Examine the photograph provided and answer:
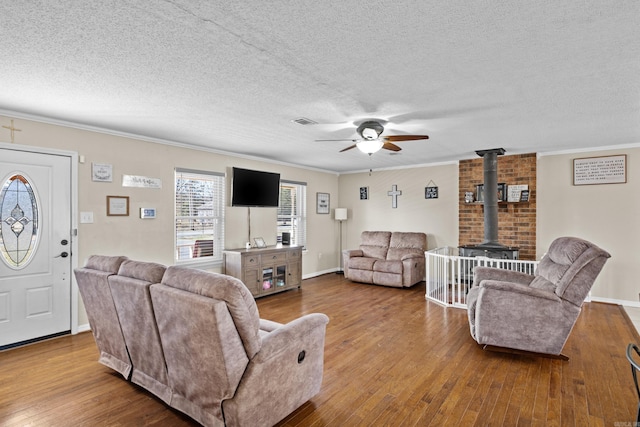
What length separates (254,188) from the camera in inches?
226

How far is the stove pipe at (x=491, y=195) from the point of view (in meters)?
5.48

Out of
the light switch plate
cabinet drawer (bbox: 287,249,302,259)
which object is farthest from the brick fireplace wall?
the light switch plate

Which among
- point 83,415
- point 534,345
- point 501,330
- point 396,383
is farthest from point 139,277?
point 534,345

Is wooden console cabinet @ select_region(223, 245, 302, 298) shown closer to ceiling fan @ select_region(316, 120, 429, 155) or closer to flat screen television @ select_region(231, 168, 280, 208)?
flat screen television @ select_region(231, 168, 280, 208)

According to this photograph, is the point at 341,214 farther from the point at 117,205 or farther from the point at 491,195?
the point at 117,205

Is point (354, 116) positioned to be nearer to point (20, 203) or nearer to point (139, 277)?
point (139, 277)

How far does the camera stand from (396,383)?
8.87 feet

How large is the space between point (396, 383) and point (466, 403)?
1.72 feet

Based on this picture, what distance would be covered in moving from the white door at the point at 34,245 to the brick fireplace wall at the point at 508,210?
6.15 meters

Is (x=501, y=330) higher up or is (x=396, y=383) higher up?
(x=501, y=330)

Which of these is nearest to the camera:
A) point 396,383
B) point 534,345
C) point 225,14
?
point 225,14

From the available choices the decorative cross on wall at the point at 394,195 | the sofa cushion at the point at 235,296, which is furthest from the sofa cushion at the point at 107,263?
the decorative cross on wall at the point at 394,195

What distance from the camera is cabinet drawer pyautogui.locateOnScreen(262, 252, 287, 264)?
551 centimetres

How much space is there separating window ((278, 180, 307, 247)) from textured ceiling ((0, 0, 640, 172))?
277 cm
